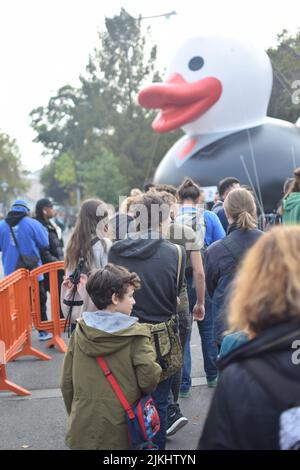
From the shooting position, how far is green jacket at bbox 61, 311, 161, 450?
291 centimetres

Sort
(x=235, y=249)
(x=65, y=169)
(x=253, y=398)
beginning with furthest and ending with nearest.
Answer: (x=65, y=169), (x=235, y=249), (x=253, y=398)

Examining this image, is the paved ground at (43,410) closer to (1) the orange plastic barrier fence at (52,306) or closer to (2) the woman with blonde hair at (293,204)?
(1) the orange plastic barrier fence at (52,306)

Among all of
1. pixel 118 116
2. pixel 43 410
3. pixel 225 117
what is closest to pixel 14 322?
pixel 43 410

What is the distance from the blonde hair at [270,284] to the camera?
1664 mm

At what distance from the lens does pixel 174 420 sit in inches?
165

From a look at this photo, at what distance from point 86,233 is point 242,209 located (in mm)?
1170

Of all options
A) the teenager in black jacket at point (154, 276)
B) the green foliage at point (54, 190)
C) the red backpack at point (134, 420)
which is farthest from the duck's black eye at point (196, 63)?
the green foliage at point (54, 190)

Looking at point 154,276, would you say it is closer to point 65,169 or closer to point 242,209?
point 242,209

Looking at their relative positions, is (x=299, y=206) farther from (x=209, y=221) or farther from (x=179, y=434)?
(x=179, y=434)

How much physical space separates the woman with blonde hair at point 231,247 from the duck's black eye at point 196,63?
32.9 ft

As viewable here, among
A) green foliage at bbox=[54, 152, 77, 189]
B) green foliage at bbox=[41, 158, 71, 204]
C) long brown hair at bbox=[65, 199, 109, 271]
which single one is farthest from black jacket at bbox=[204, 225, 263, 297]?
green foliage at bbox=[41, 158, 71, 204]

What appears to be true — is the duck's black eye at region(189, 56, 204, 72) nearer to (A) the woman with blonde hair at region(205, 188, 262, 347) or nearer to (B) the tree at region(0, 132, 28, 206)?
(A) the woman with blonde hair at region(205, 188, 262, 347)
